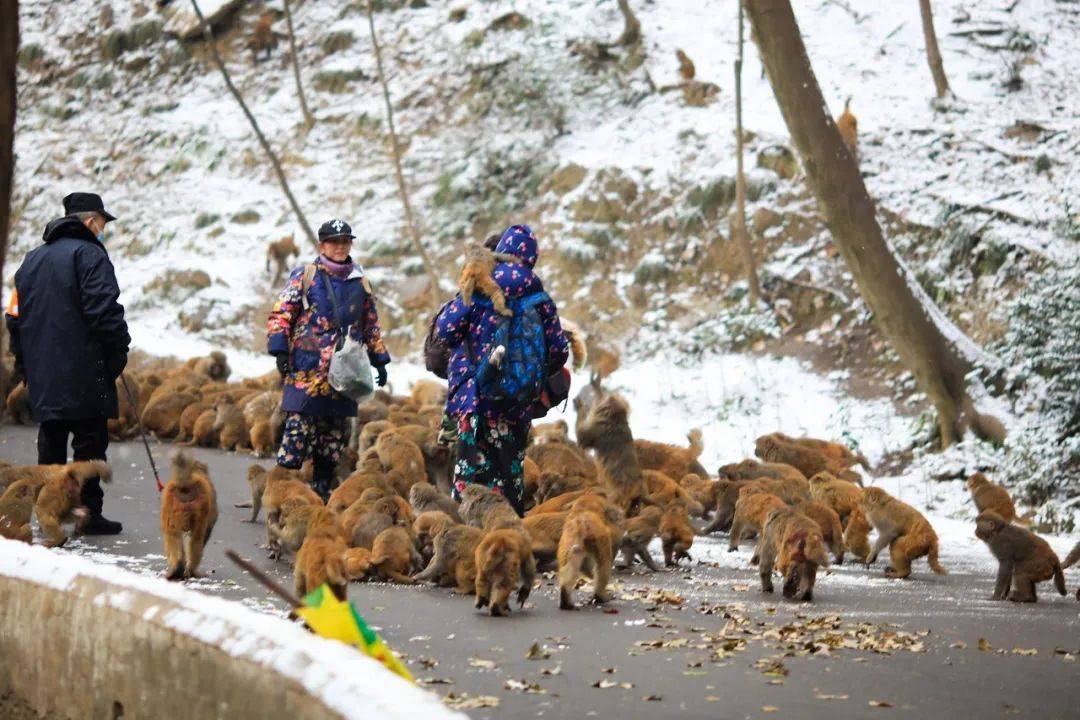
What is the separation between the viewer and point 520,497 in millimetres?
10906

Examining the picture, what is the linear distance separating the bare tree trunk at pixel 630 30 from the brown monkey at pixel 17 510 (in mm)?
26279

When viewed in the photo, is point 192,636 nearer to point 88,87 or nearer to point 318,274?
point 318,274

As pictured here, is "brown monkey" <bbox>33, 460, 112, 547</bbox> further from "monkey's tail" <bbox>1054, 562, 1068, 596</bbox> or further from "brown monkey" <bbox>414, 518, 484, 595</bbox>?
"monkey's tail" <bbox>1054, 562, 1068, 596</bbox>

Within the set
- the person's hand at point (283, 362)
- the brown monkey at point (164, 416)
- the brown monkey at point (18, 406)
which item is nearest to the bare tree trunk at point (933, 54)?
the brown monkey at point (164, 416)

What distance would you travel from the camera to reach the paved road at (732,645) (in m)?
6.46

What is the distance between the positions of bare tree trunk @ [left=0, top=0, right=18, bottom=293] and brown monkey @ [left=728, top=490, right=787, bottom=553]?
5378 millimetres

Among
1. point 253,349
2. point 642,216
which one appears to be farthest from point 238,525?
point 253,349

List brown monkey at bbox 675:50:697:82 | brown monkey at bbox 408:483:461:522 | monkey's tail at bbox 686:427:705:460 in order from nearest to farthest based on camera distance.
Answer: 1. brown monkey at bbox 408:483:461:522
2. monkey's tail at bbox 686:427:705:460
3. brown monkey at bbox 675:50:697:82

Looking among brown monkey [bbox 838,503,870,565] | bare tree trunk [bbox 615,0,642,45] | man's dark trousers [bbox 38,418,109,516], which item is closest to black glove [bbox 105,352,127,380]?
man's dark trousers [bbox 38,418,109,516]

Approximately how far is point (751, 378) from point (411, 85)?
19419mm

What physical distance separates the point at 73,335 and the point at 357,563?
2981 millimetres

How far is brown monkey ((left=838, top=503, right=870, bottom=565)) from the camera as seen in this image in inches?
419

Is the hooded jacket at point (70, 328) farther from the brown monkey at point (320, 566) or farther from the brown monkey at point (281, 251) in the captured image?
the brown monkey at point (281, 251)

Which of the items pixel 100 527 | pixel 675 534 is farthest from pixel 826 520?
pixel 100 527
